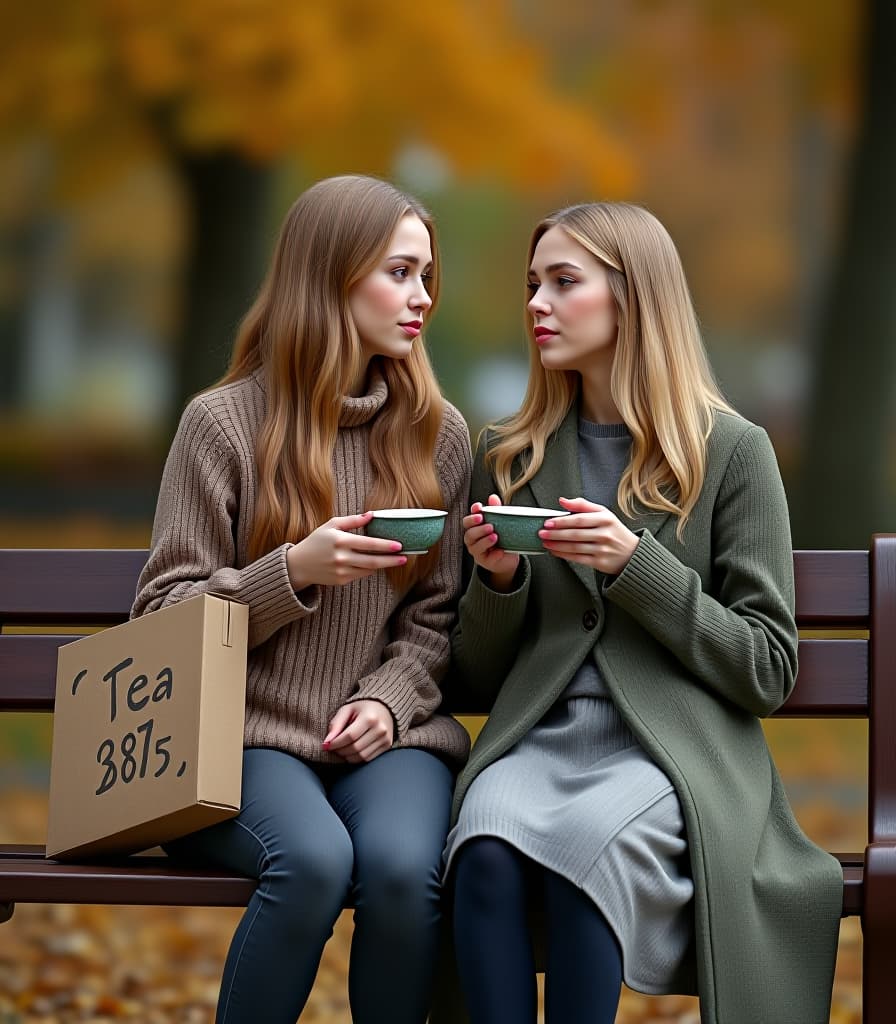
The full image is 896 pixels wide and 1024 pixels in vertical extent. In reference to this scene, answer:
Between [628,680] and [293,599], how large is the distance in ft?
2.01

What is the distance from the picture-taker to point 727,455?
2820 millimetres

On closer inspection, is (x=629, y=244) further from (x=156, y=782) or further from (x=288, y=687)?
(x=156, y=782)

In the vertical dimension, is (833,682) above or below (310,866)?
above

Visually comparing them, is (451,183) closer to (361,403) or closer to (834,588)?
(361,403)

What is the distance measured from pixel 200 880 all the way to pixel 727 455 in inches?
48.0

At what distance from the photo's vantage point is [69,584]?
3.13 m

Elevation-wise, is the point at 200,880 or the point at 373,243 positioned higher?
the point at 373,243

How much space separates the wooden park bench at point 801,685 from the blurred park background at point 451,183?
4.16m

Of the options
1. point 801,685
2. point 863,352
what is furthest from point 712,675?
point 863,352

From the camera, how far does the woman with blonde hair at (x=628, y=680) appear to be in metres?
2.41

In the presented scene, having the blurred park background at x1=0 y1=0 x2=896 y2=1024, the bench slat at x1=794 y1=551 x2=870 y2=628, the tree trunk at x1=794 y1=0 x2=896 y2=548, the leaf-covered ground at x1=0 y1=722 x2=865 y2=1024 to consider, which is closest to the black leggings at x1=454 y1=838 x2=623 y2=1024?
the bench slat at x1=794 y1=551 x2=870 y2=628

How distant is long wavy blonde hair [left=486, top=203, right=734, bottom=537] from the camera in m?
2.82

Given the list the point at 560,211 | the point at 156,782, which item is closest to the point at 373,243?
the point at 560,211

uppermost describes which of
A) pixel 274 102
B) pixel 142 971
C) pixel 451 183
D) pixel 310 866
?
pixel 274 102
